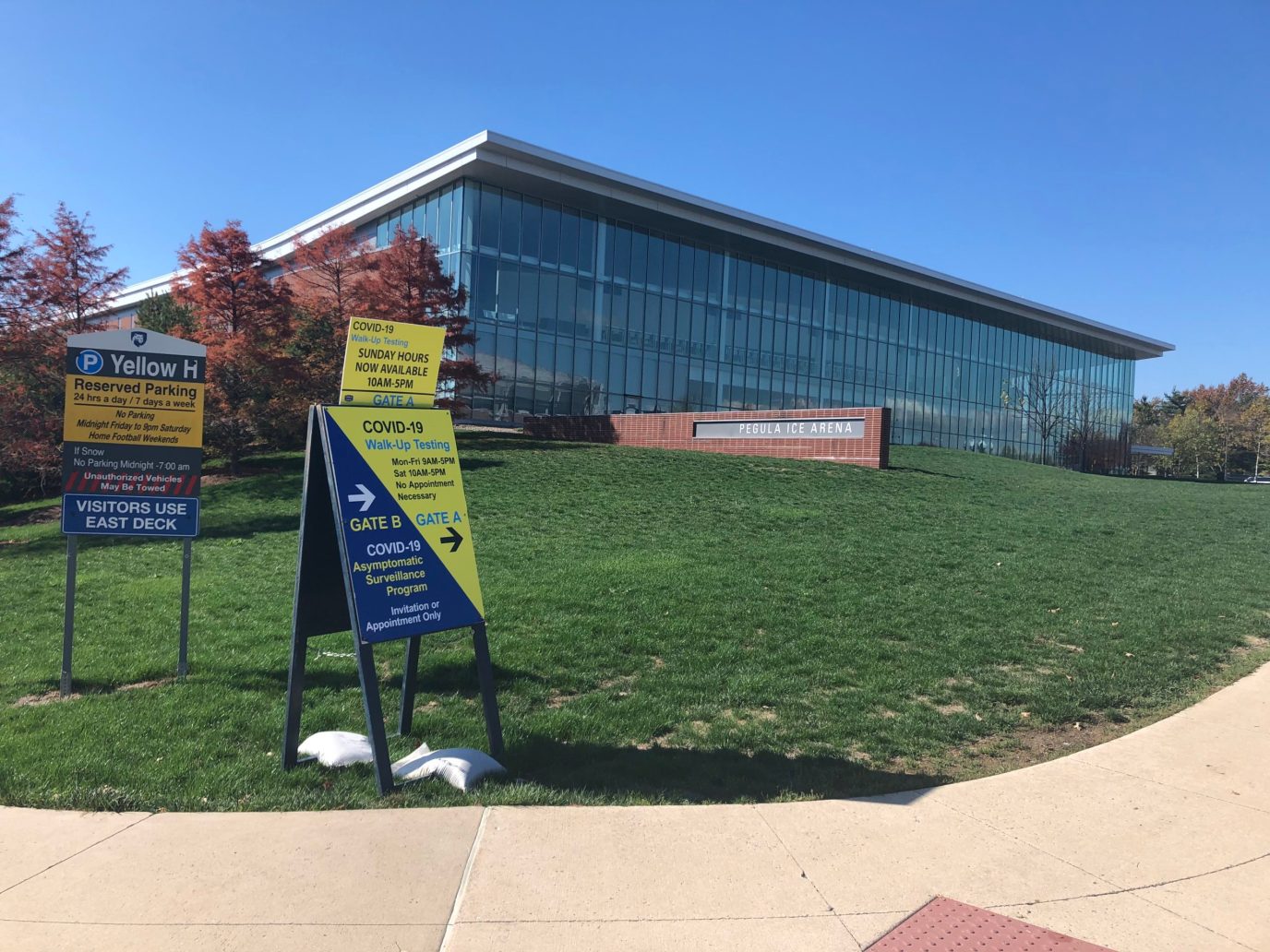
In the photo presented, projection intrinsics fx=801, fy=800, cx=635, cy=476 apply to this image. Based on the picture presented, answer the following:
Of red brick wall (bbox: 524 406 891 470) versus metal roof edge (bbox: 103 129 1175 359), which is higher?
metal roof edge (bbox: 103 129 1175 359)

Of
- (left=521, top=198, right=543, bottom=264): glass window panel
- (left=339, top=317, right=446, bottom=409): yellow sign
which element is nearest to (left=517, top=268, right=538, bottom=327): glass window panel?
(left=521, top=198, right=543, bottom=264): glass window panel

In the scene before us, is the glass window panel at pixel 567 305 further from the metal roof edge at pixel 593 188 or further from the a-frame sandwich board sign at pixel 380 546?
the a-frame sandwich board sign at pixel 380 546

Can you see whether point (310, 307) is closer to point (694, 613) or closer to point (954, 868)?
point (694, 613)

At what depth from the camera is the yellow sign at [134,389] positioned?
6.41 meters

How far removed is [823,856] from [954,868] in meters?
0.58

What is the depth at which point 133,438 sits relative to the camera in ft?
21.8

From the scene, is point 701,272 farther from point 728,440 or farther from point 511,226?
point 728,440

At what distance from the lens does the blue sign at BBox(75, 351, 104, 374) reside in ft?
20.9

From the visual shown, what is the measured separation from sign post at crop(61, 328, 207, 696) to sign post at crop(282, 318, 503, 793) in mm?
2211


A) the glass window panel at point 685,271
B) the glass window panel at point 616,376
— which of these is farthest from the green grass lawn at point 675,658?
the glass window panel at point 685,271

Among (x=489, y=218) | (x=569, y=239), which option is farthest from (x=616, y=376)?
(x=489, y=218)

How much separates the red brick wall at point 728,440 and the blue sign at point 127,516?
18086 millimetres

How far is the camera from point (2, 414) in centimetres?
1922

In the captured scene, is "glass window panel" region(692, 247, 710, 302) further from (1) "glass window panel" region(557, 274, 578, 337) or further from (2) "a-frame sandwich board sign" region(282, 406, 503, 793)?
(2) "a-frame sandwich board sign" region(282, 406, 503, 793)
